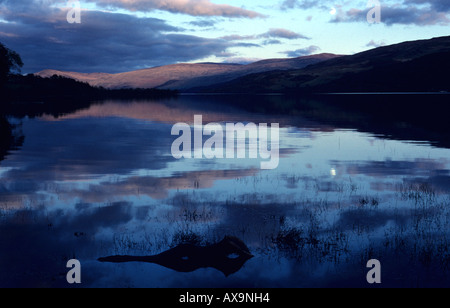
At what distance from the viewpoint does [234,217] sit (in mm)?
16422

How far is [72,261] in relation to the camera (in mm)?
12391

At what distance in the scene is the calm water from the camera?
11758mm

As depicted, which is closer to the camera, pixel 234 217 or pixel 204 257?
pixel 204 257

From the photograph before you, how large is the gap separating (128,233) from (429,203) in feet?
42.5

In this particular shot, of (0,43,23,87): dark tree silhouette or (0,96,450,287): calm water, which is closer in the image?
(0,96,450,287): calm water

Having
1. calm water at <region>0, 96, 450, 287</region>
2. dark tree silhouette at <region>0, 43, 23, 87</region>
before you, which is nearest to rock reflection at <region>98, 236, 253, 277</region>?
calm water at <region>0, 96, 450, 287</region>

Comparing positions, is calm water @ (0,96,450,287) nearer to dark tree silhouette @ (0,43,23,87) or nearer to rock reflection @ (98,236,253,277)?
rock reflection @ (98,236,253,277)

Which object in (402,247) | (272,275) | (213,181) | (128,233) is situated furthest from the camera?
(213,181)

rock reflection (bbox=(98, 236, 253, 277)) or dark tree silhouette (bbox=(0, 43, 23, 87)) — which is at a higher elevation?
dark tree silhouette (bbox=(0, 43, 23, 87))

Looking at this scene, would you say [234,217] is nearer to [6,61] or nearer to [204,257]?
[204,257]

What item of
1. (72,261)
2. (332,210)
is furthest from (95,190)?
(332,210)

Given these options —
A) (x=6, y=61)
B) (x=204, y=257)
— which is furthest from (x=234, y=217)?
(x=6, y=61)

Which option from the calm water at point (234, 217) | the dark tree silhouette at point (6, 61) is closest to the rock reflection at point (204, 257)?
the calm water at point (234, 217)
